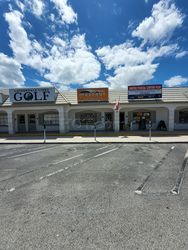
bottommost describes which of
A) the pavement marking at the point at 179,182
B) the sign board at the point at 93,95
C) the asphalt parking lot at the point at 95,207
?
the asphalt parking lot at the point at 95,207

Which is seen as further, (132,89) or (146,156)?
(132,89)

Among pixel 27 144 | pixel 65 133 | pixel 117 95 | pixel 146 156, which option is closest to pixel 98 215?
pixel 146 156

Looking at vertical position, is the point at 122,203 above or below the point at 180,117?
below

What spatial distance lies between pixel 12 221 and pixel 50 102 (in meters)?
13.5

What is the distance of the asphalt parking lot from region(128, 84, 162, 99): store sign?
10.5 metres

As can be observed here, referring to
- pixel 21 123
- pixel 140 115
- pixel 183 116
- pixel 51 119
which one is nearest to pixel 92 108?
pixel 51 119

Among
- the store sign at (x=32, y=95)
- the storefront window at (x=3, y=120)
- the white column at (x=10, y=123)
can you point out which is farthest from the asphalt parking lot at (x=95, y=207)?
the storefront window at (x=3, y=120)

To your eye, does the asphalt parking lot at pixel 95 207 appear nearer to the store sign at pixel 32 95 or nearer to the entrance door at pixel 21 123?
the store sign at pixel 32 95

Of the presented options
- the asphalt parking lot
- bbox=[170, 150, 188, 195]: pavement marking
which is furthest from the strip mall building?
the asphalt parking lot

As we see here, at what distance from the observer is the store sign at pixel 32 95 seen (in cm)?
1566

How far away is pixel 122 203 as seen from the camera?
12.6ft

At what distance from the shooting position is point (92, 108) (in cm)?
1666

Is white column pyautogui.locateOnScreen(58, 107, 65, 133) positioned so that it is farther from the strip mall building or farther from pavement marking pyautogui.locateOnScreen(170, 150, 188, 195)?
pavement marking pyautogui.locateOnScreen(170, 150, 188, 195)

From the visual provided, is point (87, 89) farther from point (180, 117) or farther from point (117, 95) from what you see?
point (180, 117)
